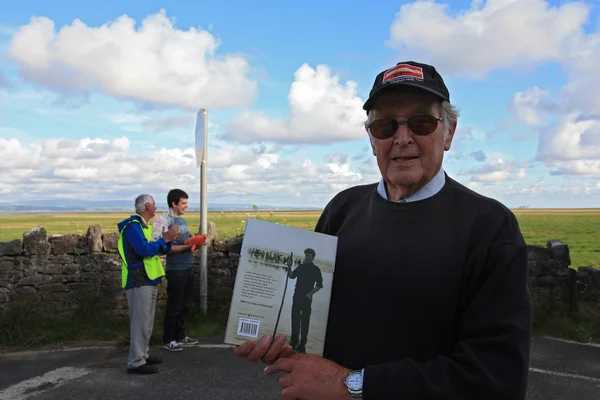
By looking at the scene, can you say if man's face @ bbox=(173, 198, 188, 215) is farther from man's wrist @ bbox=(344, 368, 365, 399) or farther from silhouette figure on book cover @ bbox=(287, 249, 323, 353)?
man's wrist @ bbox=(344, 368, 365, 399)

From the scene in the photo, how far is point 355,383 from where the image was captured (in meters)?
1.49

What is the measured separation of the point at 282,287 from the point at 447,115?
908mm

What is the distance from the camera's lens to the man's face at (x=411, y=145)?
5.74ft

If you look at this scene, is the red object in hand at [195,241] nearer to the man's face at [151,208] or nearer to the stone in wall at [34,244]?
the man's face at [151,208]

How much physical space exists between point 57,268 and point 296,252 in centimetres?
726

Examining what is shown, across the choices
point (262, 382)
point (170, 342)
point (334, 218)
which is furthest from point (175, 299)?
point (334, 218)

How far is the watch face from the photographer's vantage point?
1481 mm

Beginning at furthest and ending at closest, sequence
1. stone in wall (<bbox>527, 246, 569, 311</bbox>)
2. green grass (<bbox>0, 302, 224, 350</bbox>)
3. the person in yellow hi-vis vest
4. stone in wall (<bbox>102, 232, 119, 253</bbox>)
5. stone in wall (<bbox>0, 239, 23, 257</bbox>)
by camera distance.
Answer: stone in wall (<bbox>527, 246, 569, 311</bbox>) < stone in wall (<bbox>102, 232, 119, 253</bbox>) < stone in wall (<bbox>0, 239, 23, 257</bbox>) < green grass (<bbox>0, 302, 224, 350</bbox>) < the person in yellow hi-vis vest

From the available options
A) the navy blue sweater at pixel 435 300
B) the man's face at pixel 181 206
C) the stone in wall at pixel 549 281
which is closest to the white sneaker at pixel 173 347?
the man's face at pixel 181 206

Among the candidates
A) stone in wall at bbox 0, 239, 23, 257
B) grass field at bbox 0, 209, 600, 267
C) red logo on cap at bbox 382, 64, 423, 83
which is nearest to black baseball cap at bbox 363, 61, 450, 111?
red logo on cap at bbox 382, 64, 423, 83

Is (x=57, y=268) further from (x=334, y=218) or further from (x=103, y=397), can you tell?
(x=334, y=218)

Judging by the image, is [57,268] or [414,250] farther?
[57,268]

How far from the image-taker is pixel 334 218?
2047 mm

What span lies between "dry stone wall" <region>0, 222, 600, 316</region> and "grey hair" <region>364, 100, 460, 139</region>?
264 inches
